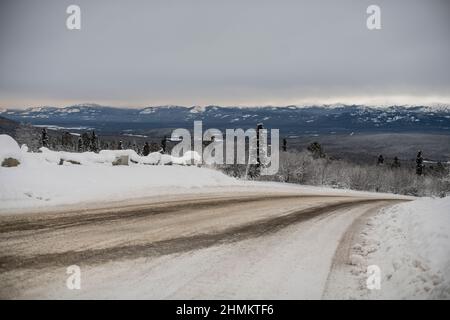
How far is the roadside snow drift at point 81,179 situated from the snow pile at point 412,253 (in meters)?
7.73

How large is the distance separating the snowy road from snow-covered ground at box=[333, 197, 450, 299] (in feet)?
1.75

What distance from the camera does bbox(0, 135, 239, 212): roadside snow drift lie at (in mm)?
11613

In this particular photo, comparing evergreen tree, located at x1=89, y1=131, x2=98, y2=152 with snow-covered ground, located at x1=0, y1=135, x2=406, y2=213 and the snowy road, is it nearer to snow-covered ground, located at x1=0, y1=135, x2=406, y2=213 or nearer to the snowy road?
snow-covered ground, located at x1=0, y1=135, x2=406, y2=213

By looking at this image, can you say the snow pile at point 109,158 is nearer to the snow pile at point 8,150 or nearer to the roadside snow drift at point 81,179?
the roadside snow drift at point 81,179

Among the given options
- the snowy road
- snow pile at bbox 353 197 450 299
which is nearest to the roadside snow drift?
the snowy road

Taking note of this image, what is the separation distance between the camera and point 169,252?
750cm

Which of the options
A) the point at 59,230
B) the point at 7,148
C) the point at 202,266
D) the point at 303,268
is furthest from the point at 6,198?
the point at 303,268

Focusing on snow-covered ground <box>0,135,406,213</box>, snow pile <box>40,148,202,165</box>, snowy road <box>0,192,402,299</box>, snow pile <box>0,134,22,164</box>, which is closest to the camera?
snowy road <box>0,192,402,299</box>

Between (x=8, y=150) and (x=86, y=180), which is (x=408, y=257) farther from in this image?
(x=8, y=150)

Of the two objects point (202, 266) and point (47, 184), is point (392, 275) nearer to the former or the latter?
point (202, 266)

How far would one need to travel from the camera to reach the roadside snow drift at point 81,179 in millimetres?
11613

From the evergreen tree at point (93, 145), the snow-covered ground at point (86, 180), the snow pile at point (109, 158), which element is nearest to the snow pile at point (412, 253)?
the snow-covered ground at point (86, 180)

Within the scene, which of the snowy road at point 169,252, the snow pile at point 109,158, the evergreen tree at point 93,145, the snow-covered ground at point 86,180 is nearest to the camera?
the snowy road at point 169,252
